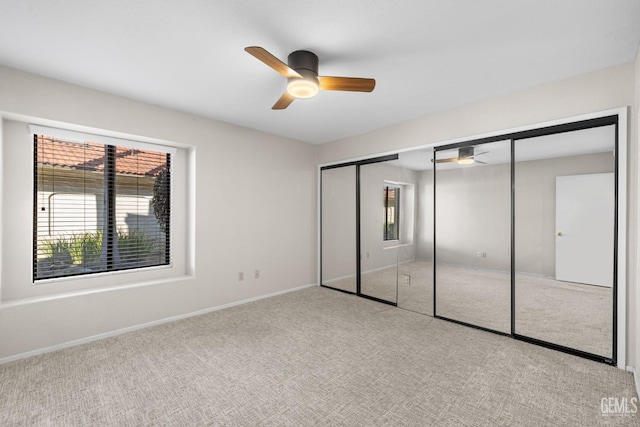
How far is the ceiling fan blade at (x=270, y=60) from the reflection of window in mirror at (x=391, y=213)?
8.03 feet

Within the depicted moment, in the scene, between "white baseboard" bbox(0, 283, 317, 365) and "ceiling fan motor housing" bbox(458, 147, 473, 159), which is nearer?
"white baseboard" bbox(0, 283, 317, 365)

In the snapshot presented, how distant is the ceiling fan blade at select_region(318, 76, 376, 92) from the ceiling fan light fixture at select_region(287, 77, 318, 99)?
0.07 m

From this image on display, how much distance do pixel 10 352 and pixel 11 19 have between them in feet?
8.87

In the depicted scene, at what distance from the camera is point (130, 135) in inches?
129

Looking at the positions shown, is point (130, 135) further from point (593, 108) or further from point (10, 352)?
point (593, 108)

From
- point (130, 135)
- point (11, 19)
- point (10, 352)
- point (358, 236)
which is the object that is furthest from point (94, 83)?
point (358, 236)

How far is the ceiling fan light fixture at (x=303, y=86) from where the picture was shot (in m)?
2.23

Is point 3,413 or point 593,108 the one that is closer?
point 3,413

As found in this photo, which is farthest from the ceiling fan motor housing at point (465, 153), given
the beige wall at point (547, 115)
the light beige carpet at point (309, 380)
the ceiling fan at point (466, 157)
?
the light beige carpet at point (309, 380)

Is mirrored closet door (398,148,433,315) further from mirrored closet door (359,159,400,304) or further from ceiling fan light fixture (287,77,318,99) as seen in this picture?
ceiling fan light fixture (287,77,318,99)

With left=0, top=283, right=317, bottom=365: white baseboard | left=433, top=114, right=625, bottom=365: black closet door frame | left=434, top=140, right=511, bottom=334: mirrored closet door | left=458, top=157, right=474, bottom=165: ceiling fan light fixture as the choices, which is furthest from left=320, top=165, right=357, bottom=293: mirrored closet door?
left=458, top=157, right=474, bottom=165: ceiling fan light fixture

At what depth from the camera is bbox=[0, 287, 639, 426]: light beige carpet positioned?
190 centimetres

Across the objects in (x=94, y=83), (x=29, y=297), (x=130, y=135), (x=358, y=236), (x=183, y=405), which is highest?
(x=94, y=83)

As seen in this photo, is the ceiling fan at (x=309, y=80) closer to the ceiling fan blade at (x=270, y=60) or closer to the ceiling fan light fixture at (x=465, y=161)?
the ceiling fan blade at (x=270, y=60)
